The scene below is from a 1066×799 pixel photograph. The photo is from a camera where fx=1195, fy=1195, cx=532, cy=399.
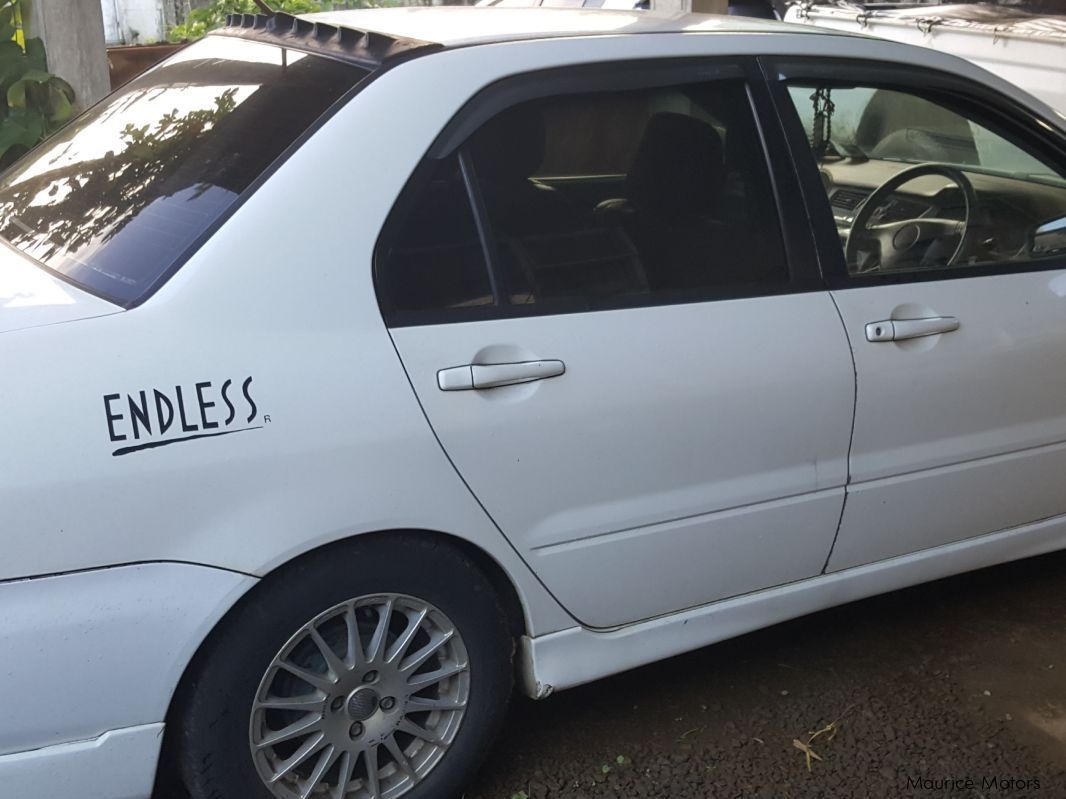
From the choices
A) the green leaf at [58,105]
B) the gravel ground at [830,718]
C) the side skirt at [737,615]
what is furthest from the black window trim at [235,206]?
the green leaf at [58,105]

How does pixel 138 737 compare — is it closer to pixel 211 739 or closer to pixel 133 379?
Result: pixel 211 739

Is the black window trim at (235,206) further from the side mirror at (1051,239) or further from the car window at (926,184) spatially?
the side mirror at (1051,239)

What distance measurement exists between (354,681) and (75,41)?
166 inches

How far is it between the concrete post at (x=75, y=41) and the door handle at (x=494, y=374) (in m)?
4.04

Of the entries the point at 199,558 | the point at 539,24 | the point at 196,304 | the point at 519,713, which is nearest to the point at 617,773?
the point at 519,713

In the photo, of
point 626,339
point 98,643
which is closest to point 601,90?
point 626,339

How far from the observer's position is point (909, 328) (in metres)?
2.90

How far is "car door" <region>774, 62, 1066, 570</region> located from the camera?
2896 millimetres

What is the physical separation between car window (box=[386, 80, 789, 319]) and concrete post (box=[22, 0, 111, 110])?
3692 mm

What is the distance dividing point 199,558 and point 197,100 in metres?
1.18

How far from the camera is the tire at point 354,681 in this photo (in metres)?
2.25

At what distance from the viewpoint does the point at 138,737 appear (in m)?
2.18

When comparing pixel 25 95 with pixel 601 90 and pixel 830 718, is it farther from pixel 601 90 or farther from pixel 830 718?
pixel 830 718

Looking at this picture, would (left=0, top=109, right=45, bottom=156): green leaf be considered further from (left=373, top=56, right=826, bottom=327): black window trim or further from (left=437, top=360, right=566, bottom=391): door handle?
(left=437, top=360, right=566, bottom=391): door handle
